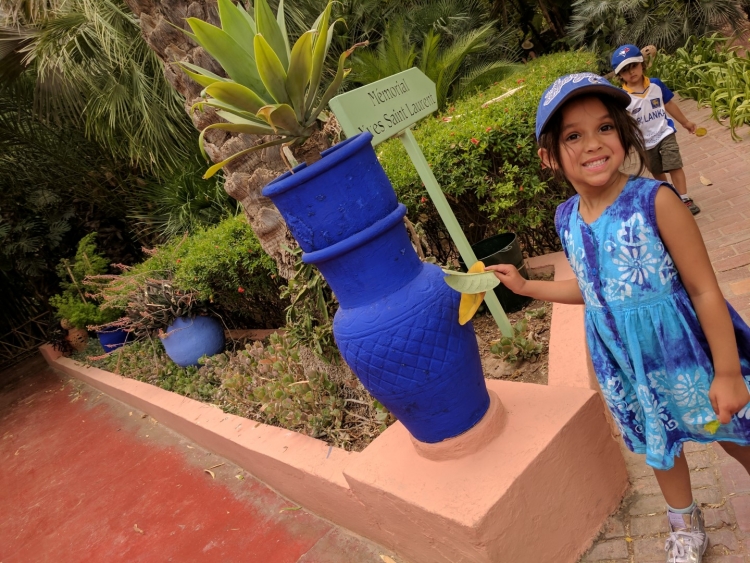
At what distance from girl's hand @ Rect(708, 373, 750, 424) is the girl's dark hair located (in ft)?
1.98

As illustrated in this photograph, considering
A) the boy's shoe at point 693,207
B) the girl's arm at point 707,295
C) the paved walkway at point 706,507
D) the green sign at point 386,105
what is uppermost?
the green sign at point 386,105

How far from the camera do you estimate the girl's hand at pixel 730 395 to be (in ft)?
4.69

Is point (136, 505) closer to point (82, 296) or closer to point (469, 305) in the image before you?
point (469, 305)

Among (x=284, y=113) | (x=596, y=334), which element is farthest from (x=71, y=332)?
(x=596, y=334)

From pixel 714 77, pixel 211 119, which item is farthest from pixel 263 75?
pixel 714 77

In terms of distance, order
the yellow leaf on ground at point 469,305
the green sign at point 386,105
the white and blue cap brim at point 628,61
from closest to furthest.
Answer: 1. the yellow leaf on ground at point 469,305
2. the green sign at point 386,105
3. the white and blue cap brim at point 628,61

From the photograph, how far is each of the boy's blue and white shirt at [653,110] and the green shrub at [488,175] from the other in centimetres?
81

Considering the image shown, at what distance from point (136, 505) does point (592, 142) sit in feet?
12.6

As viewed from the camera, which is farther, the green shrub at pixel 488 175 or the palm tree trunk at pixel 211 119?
the green shrub at pixel 488 175

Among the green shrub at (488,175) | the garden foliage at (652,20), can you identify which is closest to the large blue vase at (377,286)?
the green shrub at (488,175)

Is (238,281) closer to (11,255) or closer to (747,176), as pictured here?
(747,176)

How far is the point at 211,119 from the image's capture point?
3.07m

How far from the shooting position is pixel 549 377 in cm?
257

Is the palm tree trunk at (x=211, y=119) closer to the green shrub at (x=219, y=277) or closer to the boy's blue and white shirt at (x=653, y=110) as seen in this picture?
the green shrub at (x=219, y=277)
